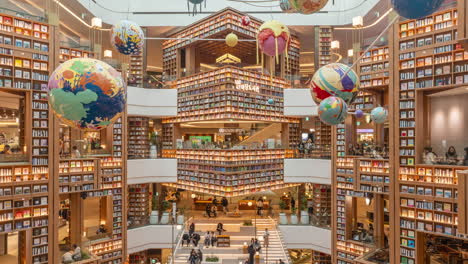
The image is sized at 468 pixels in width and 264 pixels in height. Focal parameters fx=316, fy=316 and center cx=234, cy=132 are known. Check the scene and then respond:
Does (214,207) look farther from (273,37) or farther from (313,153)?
(273,37)

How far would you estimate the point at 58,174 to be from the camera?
964cm

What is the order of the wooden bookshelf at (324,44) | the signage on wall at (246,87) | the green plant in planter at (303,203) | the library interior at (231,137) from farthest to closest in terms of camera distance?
the green plant in planter at (303,203) → the wooden bookshelf at (324,44) → the signage on wall at (246,87) → the library interior at (231,137)

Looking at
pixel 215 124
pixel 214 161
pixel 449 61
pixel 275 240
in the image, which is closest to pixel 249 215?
pixel 275 240

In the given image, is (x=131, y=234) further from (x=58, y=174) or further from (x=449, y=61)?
(x=449, y=61)

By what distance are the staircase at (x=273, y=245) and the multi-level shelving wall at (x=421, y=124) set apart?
159 inches

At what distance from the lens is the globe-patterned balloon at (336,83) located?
138 inches

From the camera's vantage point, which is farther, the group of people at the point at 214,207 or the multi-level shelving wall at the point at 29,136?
the group of people at the point at 214,207

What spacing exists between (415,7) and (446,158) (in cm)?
801

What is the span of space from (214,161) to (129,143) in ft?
14.9

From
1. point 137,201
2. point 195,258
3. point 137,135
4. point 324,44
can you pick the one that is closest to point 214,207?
point 137,201

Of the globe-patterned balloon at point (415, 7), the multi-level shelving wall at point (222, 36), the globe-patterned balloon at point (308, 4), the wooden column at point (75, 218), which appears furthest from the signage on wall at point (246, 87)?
the globe-patterned balloon at point (415, 7)

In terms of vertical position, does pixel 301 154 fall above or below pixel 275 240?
above

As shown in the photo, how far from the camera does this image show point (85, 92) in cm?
290

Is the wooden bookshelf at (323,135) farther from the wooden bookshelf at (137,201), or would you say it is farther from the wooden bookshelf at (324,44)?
the wooden bookshelf at (137,201)
